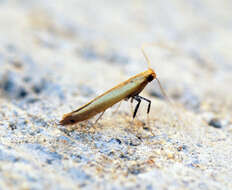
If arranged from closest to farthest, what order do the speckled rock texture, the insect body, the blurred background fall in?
1. the speckled rock texture
2. the insect body
3. the blurred background

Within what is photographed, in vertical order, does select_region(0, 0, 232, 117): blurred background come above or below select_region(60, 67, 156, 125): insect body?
above

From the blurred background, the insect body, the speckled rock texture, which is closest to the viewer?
the speckled rock texture

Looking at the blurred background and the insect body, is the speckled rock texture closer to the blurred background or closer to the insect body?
the blurred background

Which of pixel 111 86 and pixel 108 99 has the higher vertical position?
pixel 111 86

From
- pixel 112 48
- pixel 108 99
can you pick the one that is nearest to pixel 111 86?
pixel 108 99

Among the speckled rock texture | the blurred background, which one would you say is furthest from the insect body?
the blurred background

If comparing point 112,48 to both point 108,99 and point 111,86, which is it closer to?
point 111,86

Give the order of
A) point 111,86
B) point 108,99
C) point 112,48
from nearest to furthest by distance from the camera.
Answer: point 108,99 → point 111,86 → point 112,48
